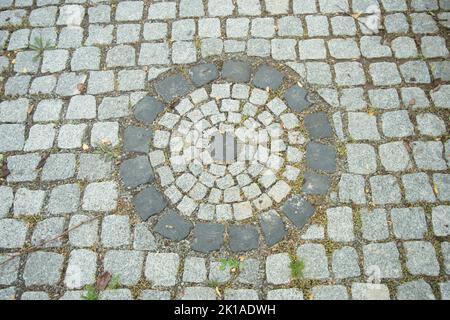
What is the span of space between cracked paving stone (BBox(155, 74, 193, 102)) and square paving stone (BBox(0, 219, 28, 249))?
1766mm

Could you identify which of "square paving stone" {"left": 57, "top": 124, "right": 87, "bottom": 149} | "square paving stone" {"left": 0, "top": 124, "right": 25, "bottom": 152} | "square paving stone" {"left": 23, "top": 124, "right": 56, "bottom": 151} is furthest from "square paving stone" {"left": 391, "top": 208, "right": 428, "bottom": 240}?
"square paving stone" {"left": 0, "top": 124, "right": 25, "bottom": 152}

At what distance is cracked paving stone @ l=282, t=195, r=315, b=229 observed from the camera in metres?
4.07

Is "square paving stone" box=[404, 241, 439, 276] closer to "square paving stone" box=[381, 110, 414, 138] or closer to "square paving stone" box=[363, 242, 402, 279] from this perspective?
"square paving stone" box=[363, 242, 402, 279]

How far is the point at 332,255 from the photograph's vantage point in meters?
3.92

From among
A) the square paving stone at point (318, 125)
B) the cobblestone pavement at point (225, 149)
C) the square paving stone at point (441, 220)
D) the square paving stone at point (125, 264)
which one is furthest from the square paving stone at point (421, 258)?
the square paving stone at point (125, 264)

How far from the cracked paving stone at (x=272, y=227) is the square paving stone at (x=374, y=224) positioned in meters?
0.69

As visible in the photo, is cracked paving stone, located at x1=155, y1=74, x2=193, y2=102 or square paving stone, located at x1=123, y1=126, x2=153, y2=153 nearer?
square paving stone, located at x1=123, y1=126, x2=153, y2=153

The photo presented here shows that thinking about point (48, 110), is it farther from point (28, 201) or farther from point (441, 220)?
point (441, 220)

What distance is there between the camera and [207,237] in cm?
403

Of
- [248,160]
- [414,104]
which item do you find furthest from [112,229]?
[414,104]

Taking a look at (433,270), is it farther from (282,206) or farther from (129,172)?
(129,172)

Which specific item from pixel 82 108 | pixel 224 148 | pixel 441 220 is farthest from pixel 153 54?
pixel 441 220

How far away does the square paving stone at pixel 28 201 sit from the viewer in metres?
4.21

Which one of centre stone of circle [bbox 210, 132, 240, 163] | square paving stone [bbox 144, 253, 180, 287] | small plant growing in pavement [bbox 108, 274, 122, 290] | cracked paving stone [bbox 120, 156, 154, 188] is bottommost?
small plant growing in pavement [bbox 108, 274, 122, 290]
